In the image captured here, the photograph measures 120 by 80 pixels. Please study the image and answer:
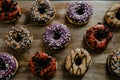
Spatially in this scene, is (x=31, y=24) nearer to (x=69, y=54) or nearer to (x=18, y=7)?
(x=18, y=7)

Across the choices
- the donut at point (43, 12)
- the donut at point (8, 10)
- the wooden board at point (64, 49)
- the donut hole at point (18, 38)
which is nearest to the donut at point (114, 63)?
the wooden board at point (64, 49)

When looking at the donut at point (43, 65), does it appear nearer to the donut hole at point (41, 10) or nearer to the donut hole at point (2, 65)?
the donut hole at point (2, 65)

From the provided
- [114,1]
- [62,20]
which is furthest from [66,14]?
[114,1]

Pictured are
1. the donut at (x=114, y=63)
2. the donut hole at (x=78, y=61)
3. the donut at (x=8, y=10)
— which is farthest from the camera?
the donut at (x=8, y=10)

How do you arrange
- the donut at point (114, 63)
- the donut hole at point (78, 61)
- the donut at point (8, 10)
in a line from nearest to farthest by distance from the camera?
the donut at point (114, 63), the donut hole at point (78, 61), the donut at point (8, 10)

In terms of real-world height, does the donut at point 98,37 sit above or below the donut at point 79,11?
below

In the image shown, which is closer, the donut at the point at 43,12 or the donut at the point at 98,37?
the donut at the point at 98,37
